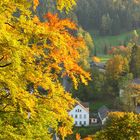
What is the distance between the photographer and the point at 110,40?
139250 millimetres

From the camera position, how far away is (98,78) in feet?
243

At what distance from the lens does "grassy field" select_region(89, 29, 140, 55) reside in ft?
423

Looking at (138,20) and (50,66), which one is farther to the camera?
(138,20)

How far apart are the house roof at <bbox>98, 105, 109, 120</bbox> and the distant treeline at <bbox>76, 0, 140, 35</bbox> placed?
7698 centimetres

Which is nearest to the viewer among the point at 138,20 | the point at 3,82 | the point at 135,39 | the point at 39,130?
the point at 3,82

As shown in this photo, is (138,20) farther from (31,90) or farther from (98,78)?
(31,90)

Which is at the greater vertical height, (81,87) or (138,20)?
(138,20)

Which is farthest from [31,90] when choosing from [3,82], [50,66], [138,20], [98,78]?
[138,20]

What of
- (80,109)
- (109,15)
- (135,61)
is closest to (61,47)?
(80,109)

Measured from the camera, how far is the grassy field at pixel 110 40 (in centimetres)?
12900

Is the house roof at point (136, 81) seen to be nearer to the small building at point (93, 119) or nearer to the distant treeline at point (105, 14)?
the small building at point (93, 119)

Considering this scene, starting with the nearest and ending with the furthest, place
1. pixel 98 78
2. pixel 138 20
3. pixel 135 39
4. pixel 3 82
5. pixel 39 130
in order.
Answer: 1. pixel 3 82
2. pixel 39 130
3. pixel 98 78
4. pixel 135 39
5. pixel 138 20

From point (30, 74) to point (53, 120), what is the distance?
1.78m

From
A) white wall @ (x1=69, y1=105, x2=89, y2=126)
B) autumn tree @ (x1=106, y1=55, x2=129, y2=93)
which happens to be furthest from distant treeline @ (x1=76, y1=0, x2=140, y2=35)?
white wall @ (x1=69, y1=105, x2=89, y2=126)
